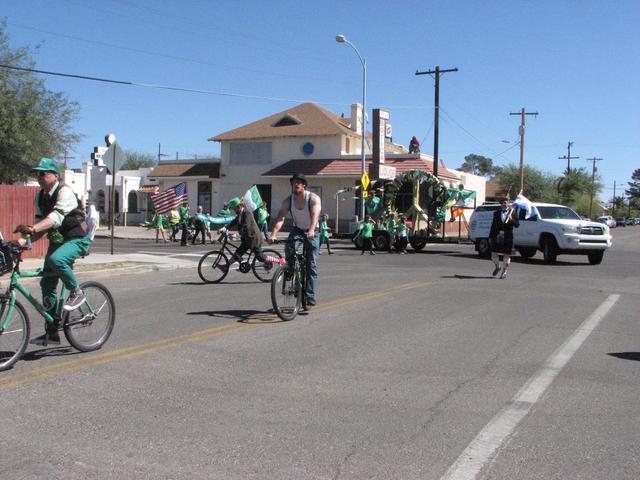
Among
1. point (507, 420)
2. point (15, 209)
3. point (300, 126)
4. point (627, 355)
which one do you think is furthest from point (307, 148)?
point (507, 420)

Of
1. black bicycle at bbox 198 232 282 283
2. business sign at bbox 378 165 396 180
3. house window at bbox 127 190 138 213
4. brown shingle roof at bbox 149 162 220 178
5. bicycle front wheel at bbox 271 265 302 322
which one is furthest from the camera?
house window at bbox 127 190 138 213

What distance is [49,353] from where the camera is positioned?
20.8 ft

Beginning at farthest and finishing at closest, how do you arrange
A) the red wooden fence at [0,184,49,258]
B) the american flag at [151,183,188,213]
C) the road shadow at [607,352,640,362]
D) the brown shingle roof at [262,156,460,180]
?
1. the brown shingle roof at [262,156,460,180]
2. the american flag at [151,183,188,213]
3. the red wooden fence at [0,184,49,258]
4. the road shadow at [607,352,640,362]

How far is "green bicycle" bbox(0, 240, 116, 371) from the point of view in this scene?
18.4 ft

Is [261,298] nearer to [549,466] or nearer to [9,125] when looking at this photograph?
[549,466]

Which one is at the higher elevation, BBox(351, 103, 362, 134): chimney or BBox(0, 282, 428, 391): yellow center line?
BBox(351, 103, 362, 134): chimney

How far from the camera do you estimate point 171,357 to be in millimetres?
6344

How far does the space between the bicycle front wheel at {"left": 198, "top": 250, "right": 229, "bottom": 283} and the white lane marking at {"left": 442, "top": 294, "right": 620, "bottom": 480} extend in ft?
23.4

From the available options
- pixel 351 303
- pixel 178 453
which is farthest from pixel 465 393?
pixel 351 303

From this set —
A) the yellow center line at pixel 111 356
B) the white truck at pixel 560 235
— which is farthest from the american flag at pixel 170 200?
the yellow center line at pixel 111 356

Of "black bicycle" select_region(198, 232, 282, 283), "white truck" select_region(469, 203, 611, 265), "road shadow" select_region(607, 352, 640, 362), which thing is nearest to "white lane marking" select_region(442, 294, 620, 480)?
"road shadow" select_region(607, 352, 640, 362)

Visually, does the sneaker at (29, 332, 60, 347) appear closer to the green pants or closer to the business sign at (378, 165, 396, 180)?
the green pants

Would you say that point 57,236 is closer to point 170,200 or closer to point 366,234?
point 366,234

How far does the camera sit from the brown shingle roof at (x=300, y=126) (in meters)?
42.1
